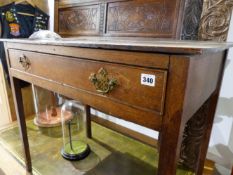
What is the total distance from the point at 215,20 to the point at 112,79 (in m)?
0.67

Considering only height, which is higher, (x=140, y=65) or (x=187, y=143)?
(x=140, y=65)

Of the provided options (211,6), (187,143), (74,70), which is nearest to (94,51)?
(74,70)

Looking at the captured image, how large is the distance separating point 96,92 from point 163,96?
216 millimetres

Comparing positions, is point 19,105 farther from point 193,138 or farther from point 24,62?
point 193,138

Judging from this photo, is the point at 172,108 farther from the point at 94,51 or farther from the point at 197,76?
the point at 94,51

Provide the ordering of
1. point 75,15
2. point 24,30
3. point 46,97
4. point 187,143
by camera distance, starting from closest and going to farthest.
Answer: point 187,143 → point 75,15 → point 24,30 → point 46,97

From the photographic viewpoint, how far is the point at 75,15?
1.40m

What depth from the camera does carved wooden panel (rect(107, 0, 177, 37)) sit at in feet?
3.07

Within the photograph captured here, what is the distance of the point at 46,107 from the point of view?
1.90m

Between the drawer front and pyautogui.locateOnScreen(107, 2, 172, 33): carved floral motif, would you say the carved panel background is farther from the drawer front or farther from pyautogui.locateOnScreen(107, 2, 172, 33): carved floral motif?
the drawer front

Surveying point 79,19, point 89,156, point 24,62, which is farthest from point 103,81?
point 79,19

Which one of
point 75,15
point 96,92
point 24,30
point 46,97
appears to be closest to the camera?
point 96,92

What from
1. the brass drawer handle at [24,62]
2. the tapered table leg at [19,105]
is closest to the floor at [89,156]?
the tapered table leg at [19,105]

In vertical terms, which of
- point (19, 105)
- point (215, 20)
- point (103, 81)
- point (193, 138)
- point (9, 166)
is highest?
point (215, 20)
